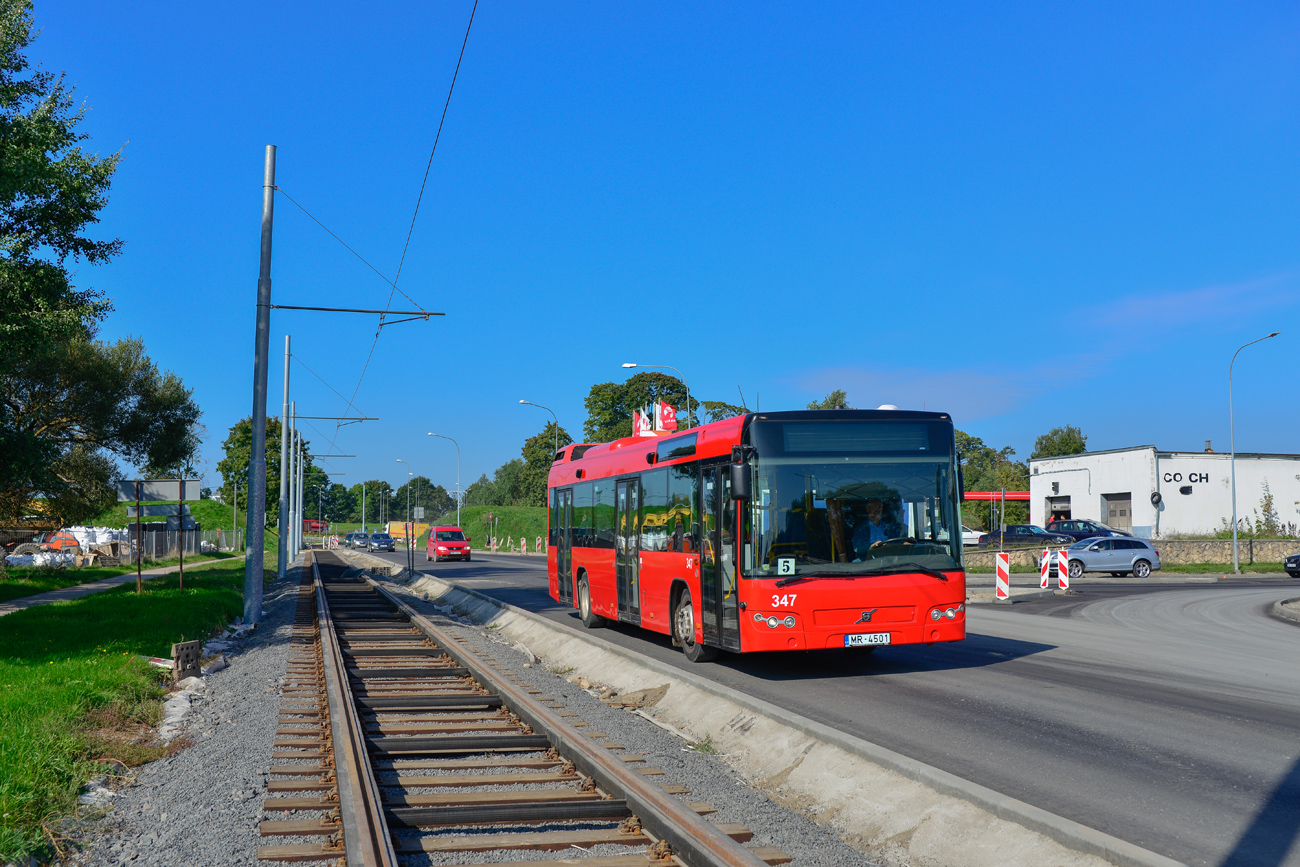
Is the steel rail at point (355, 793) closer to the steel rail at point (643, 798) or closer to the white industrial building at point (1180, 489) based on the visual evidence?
the steel rail at point (643, 798)

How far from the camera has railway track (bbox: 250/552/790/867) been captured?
5227 millimetres

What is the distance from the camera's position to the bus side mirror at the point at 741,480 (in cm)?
1052

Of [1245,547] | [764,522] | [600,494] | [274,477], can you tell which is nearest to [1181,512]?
[1245,547]

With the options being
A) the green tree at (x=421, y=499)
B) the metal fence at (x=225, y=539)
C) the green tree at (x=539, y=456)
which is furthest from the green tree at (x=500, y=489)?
the metal fence at (x=225, y=539)

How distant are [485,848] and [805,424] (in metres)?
6.68

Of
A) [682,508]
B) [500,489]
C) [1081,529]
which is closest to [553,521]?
[682,508]

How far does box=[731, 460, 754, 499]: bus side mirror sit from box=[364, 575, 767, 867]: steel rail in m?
2.94

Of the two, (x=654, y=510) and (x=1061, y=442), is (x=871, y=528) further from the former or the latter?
(x=1061, y=442)

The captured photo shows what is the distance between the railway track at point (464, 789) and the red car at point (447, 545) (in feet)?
135

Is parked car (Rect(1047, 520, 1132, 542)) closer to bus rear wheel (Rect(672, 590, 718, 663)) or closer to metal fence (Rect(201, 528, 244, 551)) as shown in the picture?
bus rear wheel (Rect(672, 590, 718, 663))

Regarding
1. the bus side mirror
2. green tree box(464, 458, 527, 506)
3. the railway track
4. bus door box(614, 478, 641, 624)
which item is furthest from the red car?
green tree box(464, 458, 527, 506)

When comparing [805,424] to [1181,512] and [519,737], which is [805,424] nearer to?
[519,737]

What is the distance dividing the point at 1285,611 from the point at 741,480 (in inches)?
717

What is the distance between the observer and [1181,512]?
173 ft
